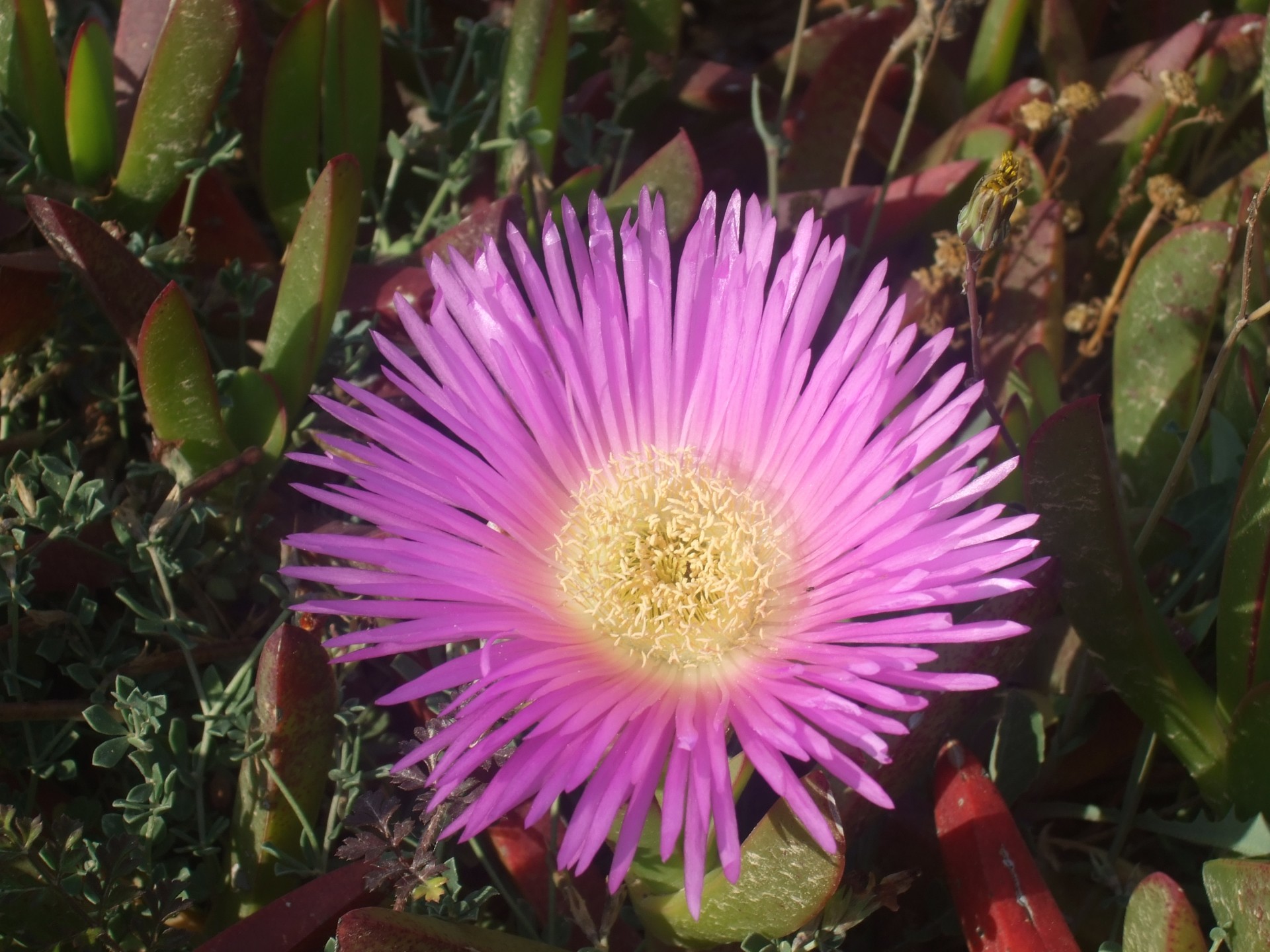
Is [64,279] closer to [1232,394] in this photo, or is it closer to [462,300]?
[462,300]

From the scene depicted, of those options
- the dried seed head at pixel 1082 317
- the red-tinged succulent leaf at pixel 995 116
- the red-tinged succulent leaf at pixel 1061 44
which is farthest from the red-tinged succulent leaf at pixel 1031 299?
the red-tinged succulent leaf at pixel 1061 44

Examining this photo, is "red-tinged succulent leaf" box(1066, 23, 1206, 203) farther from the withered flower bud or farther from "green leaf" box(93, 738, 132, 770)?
"green leaf" box(93, 738, 132, 770)

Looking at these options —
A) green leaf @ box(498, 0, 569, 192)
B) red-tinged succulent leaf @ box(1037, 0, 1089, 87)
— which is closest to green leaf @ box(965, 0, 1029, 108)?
red-tinged succulent leaf @ box(1037, 0, 1089, 87)

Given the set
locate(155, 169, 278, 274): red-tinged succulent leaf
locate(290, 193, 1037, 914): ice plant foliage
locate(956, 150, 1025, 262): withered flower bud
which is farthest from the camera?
locate(155, 169, 278, 274): red-tinged succulent leaf

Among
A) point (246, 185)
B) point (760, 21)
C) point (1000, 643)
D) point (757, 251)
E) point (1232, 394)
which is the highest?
point (760, 21)

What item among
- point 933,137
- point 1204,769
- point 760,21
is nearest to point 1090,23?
point 933,137

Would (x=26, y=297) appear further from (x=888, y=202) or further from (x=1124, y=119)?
(x=1124, y=119)
